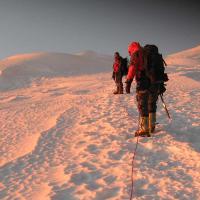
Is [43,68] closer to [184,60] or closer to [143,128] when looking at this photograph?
[184,60]

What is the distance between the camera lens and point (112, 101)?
11.2 meters

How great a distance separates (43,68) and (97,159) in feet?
95.6

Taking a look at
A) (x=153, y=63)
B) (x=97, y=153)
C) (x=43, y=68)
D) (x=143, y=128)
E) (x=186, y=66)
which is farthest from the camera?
(x=186, y=66)

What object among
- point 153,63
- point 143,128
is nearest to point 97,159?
point 143,128

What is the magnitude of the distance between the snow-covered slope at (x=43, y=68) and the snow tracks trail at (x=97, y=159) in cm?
1634

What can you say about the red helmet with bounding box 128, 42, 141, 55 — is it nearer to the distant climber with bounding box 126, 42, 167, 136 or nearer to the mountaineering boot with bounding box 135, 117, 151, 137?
the distant climber with bounding box 126, 42, 167, 136

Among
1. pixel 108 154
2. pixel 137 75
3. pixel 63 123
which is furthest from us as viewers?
pixel 63 123

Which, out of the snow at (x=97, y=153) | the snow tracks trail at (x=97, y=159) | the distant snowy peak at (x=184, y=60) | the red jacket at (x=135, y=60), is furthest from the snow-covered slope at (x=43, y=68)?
the red jacket at (x=135, y=60)

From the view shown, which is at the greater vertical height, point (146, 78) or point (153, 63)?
point (153, 63)

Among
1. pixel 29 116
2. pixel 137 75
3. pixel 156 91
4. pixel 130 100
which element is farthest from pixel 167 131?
pixel 29 116

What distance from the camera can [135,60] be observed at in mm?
6422

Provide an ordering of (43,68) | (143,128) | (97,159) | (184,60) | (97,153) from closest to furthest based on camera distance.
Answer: (97,159) < (97,153) < (143,128) < (43,68) < (184,60)

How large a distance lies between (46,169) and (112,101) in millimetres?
5828

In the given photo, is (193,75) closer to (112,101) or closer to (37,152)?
(112,101)
